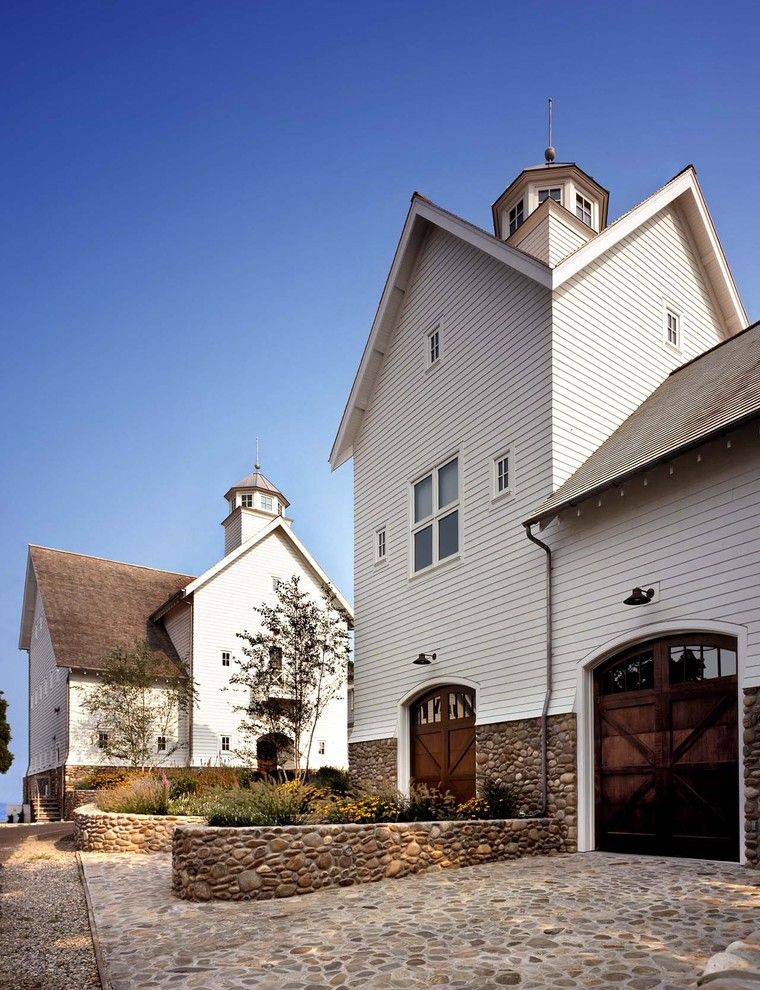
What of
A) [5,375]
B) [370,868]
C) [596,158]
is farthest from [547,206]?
[5,375]

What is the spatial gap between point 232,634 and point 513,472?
16.7 meters

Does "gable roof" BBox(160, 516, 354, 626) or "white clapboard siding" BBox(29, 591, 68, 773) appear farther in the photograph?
"gable roof" BBox(160, 516, 354, 626)

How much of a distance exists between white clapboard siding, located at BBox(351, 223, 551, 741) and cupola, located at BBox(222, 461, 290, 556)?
1337 centimetres

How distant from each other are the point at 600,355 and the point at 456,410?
2.89m

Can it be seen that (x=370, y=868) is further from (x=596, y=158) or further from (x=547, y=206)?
(x=596, y=158)

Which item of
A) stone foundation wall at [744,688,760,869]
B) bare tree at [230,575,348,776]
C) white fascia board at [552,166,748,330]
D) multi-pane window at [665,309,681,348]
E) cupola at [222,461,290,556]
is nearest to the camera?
stone foundation wall at [744,688,760,869]

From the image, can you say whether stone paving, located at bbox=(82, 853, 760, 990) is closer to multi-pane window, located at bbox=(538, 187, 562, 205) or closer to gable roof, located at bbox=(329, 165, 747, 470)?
gable roof, located at bbox=(329, 165, 747, 470)

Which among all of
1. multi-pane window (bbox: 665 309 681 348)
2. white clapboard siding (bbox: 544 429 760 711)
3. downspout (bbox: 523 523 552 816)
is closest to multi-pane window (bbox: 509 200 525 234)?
multi-pane window (bbox: 665 309 681 348)

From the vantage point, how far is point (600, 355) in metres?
14.0

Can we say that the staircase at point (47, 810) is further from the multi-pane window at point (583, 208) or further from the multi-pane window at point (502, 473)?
the multi-pane window at point (583, 208)

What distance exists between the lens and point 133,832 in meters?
14.6

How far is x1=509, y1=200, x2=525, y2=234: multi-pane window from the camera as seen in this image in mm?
17984

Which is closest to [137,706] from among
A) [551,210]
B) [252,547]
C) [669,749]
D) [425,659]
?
[252,547]

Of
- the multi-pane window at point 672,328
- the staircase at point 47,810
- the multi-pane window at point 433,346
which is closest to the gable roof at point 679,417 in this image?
the multi-pane window at point 672,328
